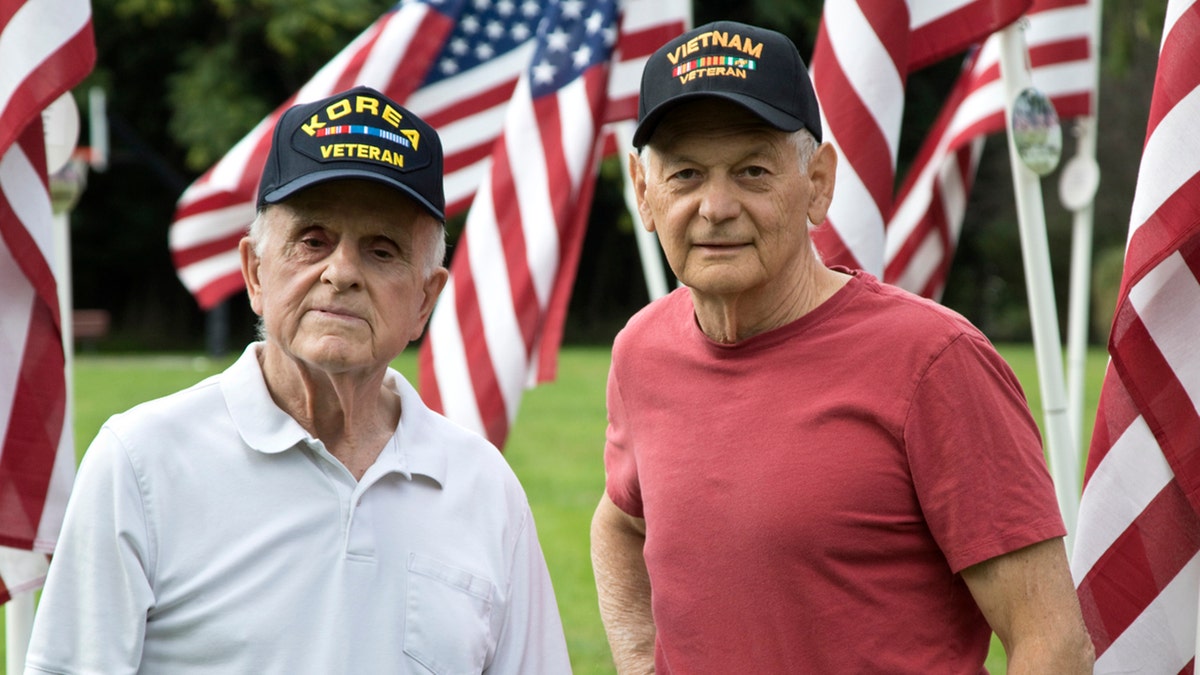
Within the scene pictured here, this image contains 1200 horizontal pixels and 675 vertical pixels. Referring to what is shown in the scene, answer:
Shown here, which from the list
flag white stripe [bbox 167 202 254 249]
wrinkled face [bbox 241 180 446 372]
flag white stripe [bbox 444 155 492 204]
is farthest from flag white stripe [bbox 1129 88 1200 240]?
flag white stripe [bbox 167 202 254 249]

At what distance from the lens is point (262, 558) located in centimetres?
237

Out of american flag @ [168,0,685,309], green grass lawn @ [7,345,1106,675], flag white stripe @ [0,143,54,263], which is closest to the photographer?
flag white stripe @ [0,143,54,263]

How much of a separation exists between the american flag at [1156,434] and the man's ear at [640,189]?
3.75ft

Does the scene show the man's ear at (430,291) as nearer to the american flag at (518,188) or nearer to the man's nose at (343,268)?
the man's nose at (343,268)

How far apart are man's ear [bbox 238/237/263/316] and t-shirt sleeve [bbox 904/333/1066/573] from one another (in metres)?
1.15

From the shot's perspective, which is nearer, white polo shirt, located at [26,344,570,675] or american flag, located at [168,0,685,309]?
white polo shirt, located at [26,344,570,675]

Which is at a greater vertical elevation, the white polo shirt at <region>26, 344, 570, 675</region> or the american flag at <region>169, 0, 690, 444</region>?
the american flag at <region>169, 0, 690, 444</region>

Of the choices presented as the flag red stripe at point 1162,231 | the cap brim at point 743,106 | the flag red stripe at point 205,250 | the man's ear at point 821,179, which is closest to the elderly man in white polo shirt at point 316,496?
the cap brim at point 743,106

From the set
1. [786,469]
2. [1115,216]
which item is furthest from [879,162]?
[1115,216]

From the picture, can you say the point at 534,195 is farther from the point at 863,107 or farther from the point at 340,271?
the point at 340,271

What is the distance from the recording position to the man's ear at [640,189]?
2.87 m

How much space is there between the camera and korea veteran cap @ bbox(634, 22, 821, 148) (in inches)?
104

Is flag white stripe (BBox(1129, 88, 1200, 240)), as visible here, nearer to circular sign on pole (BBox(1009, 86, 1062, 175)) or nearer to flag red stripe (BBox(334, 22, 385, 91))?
circular sign on pole (BBox(1009, 86, 1062, 175))

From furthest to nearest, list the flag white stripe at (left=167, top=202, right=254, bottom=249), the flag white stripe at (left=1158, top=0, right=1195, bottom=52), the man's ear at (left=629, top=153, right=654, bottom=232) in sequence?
the flag white stripe at (left=167, top=202, right=254, bottom=249)
the flag white stripe at (left=1158, top=0, right=1195, bottom=52)
the man's ear at (left=629, top=153, right=654, bottom=232)
